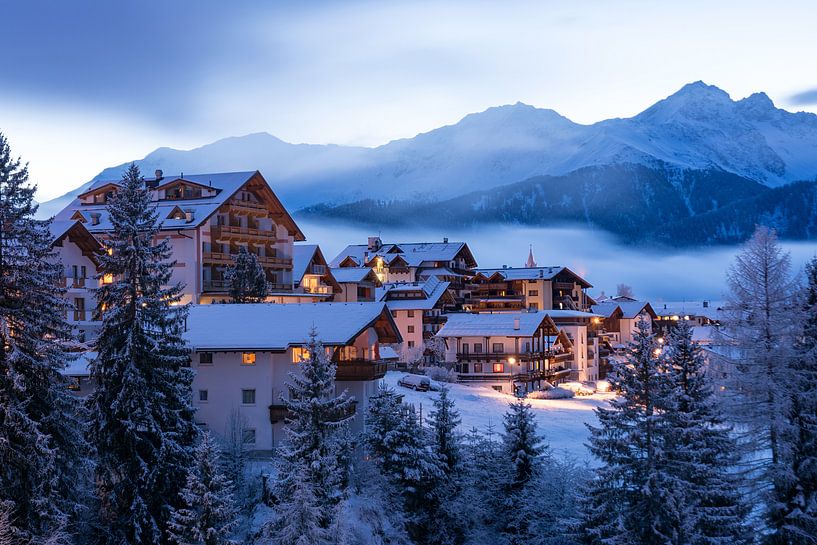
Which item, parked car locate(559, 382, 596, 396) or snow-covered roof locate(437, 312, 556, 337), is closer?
parked car locate(559, 382, 596, 396)

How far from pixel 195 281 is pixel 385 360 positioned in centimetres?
3109

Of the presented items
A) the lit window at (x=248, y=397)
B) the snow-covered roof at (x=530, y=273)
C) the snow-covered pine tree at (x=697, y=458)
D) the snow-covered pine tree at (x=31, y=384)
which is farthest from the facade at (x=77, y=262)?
the snow-covered roof at (x=530, y=273)

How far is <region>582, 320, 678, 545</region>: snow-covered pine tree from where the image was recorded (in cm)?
3197

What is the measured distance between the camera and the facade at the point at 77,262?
2574 inches

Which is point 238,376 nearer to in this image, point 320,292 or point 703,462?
point 703,462

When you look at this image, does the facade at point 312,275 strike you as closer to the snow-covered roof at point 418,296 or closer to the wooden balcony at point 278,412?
the snow-covered roof at point 418,296

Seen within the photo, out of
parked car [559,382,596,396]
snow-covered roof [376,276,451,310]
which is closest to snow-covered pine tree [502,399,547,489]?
parked car [559,382,596,396]

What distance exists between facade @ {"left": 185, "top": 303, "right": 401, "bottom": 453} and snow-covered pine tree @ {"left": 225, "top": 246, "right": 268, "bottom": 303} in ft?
62.8

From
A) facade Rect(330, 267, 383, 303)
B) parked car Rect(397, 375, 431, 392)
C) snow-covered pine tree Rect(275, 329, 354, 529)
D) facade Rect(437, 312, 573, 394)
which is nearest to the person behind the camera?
snow-covered pine tree Rect(275, 329, 354, 529)

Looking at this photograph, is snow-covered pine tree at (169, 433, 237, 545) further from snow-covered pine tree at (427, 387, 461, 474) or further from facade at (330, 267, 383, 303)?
facade at (330, 267, 383, 303)

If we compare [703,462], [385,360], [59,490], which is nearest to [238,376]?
[385,360]

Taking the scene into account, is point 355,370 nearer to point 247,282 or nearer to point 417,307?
point 247,282

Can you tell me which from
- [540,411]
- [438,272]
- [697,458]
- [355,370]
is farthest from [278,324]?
[438,272]

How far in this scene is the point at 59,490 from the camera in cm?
3341
